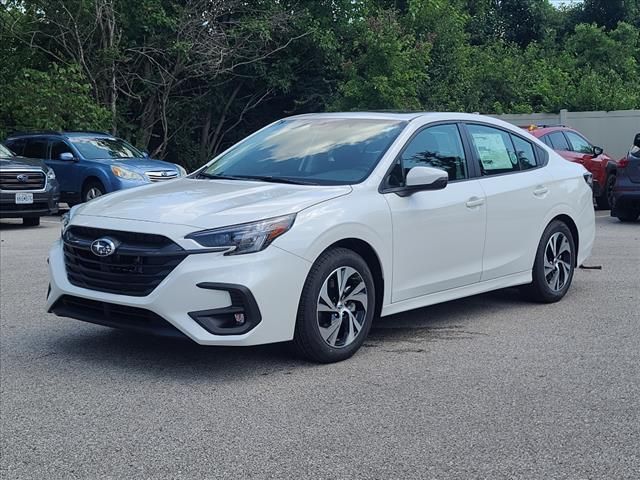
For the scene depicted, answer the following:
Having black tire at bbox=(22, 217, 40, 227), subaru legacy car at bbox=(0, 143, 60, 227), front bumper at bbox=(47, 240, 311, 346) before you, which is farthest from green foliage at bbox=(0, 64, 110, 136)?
front bumper at bbox=(47, 240, 311, 346)

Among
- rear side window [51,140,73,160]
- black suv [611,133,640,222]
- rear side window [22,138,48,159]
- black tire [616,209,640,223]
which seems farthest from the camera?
rear side window [22,138,48,159]

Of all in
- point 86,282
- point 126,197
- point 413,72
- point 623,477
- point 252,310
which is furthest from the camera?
point 413,72

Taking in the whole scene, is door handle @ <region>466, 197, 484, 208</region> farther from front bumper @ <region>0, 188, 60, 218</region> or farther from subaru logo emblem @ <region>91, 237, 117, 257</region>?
front bumper @ <region>0, 188, 60, 218</region>

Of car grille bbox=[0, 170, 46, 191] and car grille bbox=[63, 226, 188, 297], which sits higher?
car grille bbox=[63, 226, 188, 297]

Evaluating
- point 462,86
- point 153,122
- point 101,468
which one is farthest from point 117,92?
point 101,468

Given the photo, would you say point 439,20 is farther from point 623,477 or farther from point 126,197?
point 623,477

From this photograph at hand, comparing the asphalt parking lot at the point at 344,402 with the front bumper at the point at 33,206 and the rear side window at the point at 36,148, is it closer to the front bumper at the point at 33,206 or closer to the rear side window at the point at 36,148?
the front bumper at the point at 33,206

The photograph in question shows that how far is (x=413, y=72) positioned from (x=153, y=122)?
26.4 ft

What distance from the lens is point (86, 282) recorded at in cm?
574

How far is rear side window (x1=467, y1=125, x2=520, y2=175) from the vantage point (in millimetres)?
7219

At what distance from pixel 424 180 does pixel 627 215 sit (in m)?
9.73

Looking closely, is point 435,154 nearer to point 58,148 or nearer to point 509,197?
point 509,197

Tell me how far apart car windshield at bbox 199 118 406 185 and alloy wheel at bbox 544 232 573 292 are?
2.00 m

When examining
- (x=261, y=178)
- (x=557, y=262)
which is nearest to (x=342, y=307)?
(x=261, y=178)
